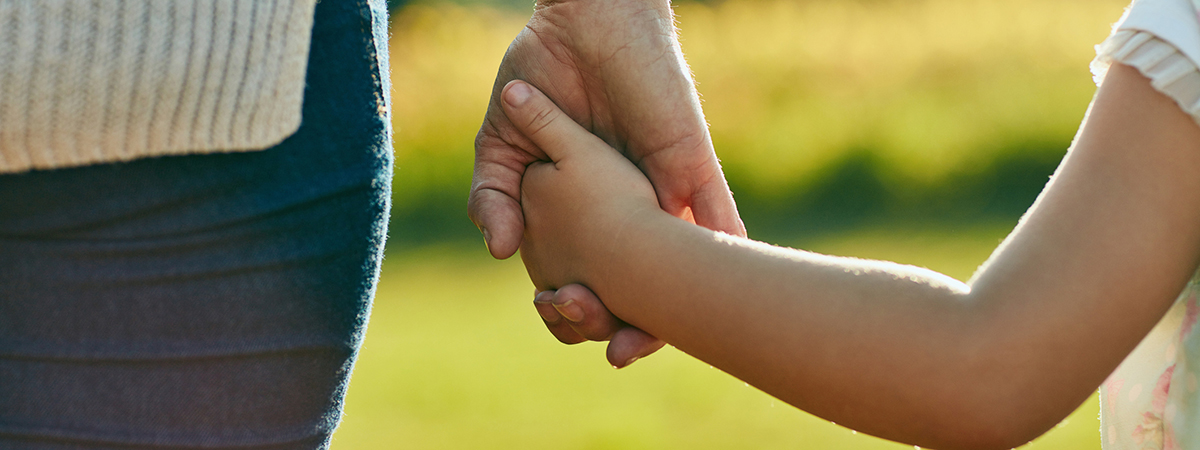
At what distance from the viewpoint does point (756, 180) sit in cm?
502

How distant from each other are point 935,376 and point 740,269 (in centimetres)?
23

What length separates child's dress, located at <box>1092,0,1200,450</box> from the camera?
2.59 ft

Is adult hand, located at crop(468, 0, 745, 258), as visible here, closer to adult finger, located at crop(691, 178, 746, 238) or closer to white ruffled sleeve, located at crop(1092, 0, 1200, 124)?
adult finger, located at crop(691, 178, 746, 238)

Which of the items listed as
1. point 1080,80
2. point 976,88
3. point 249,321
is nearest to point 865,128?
point 976,88

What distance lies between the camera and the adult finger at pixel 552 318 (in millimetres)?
1246

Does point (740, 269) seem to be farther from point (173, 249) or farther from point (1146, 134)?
point (173, 249)

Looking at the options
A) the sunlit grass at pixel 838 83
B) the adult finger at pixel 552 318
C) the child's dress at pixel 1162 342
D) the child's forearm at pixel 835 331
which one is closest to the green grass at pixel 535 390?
the sunlit grass at pixel 838 83

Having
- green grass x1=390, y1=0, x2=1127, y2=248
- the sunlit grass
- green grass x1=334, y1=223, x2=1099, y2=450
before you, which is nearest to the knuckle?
green grass x1=334, y1=223, x2=1099, y2=450

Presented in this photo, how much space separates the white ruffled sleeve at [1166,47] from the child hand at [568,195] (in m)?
0.55

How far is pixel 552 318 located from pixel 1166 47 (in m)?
0.81

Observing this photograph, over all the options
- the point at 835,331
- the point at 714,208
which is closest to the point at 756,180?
the point at 714,208

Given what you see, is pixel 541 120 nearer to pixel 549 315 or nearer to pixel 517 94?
pixel 517 94

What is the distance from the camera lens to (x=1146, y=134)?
0.80 meters

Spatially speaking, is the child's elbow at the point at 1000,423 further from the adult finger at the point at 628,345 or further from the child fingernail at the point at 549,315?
the child fingernail at the point at 549,315
